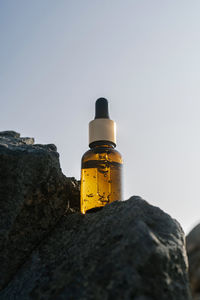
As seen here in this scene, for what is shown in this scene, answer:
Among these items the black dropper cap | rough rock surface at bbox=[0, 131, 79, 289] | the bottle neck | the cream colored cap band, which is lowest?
rough rock surface at bbox=[0, 131, 79, 289]

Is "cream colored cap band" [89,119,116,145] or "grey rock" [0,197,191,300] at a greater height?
"cream colored cap band" [89,119,116,145]

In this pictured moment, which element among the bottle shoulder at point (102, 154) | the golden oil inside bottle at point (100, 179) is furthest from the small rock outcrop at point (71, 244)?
the bottle shoulder at point (102, 154)

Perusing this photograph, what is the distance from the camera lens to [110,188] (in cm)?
161

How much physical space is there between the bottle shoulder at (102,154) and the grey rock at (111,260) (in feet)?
1.23

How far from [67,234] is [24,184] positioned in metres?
0.31

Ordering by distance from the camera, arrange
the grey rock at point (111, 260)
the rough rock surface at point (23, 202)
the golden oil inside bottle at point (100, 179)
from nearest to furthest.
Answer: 1. the grey rock at point (111, 260)
2. the rough rock surface at point (23, 202)
3. the golden oil inside bottle at point (100, 179)

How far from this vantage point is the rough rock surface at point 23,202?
1.20 meters

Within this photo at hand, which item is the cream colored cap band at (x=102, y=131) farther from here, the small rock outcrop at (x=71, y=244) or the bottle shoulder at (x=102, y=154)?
the small rock outcrop at (x=71, y=244)

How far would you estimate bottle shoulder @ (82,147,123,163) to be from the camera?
5.35 ft

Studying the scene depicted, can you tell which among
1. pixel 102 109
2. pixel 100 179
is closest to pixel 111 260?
pixel 100 179

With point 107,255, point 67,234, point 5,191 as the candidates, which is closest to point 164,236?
point 107,255

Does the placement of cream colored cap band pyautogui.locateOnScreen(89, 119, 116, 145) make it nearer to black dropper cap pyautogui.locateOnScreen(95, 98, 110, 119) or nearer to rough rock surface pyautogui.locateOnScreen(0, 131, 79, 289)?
black dropper cap pyautogui.locateOnScreen(95, 98, 110, 119)

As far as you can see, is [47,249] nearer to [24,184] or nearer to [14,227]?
[14,227]

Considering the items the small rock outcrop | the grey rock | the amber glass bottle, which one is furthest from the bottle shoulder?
the grey rock
